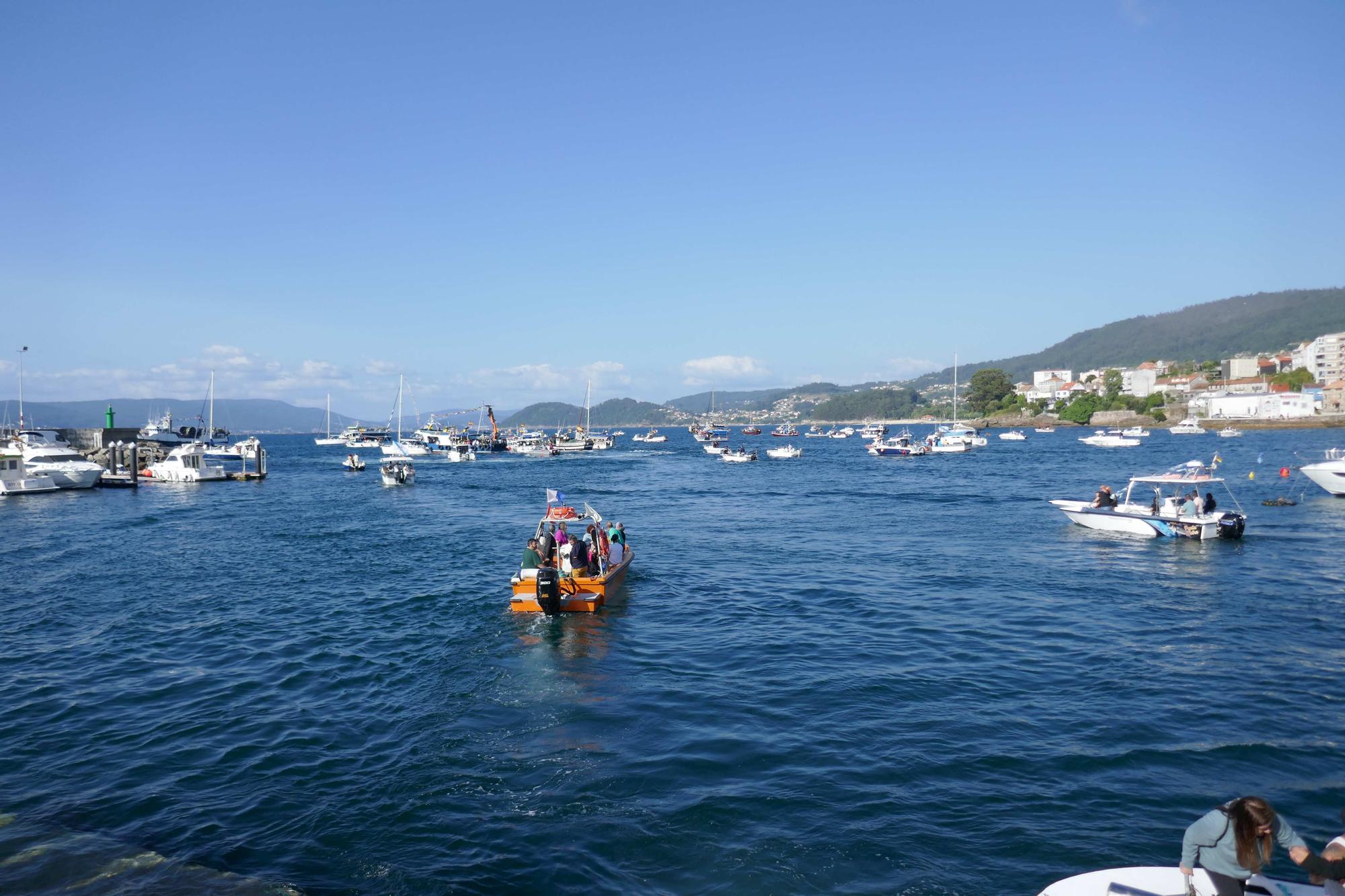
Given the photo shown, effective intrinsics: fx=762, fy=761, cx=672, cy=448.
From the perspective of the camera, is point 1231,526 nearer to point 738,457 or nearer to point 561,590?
point 561,590

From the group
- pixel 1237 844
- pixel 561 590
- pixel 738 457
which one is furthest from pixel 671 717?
pixel 738 457

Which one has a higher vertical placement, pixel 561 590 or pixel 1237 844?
pixel 1237 844

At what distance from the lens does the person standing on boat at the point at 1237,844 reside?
5.95 metres

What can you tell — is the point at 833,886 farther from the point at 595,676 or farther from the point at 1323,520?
the point at 1323,520

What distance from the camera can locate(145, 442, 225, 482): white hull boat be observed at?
62.6 m

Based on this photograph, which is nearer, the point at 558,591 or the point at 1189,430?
the point at 558,591

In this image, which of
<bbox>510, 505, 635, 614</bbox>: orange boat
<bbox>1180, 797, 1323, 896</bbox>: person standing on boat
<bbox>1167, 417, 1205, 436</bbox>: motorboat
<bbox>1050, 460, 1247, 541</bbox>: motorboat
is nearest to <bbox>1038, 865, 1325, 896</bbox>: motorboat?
<bbox>1180, 797, 1323, 896</bbox>: person standing on boat

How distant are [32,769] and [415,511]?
1392 inches

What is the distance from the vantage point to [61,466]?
179ft

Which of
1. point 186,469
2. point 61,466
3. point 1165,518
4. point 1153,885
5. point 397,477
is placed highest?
point 61,466

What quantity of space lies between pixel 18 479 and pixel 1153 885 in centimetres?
6702

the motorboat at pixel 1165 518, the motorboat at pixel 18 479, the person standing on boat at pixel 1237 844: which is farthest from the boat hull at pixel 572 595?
the motorboat at pixel 18 479

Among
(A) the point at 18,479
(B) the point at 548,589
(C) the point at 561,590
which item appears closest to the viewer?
(B) the point at 548,589

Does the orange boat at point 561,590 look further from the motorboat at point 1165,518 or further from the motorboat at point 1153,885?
the motorboat at point 1165,518
